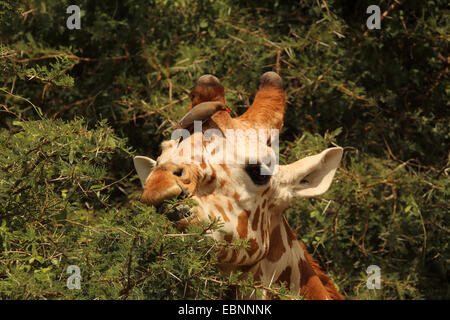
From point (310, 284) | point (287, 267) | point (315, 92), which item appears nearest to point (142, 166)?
point (287, 267)

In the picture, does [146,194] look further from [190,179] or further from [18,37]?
[18,37]

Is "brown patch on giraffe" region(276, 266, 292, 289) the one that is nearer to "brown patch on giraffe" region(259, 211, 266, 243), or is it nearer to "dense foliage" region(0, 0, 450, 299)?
"brown patch on giraffe" region(259, 211, 266, 243)

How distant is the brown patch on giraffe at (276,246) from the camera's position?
367 centimetres

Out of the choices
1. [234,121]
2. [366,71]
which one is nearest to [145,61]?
[366,71]

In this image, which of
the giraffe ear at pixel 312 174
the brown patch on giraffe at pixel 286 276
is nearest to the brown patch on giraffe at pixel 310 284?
the brown patch on giraffe at pixel 286 276

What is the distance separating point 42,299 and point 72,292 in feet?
0.61

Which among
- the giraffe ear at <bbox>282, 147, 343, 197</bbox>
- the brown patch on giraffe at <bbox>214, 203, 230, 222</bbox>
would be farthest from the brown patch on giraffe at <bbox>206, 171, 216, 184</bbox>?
the giraffe ear at <bbox>282, 147, 343, 197</bbox>

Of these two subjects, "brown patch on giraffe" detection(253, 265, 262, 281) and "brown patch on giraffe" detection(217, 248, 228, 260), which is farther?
"brown patch on giraffe" detection(253, 265, 262, 281)

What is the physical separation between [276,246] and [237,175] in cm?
52

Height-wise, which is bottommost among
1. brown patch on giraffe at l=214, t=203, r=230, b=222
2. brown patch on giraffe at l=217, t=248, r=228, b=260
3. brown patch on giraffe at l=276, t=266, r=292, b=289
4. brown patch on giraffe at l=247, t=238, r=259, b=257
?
brown patch on giraffe at l=276, t=266, r=292, b=289

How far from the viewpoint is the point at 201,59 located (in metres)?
5.68

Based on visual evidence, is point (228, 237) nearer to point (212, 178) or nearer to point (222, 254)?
point (222, 254)

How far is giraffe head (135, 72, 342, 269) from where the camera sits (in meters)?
3.20

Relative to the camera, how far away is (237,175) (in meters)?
3.44
